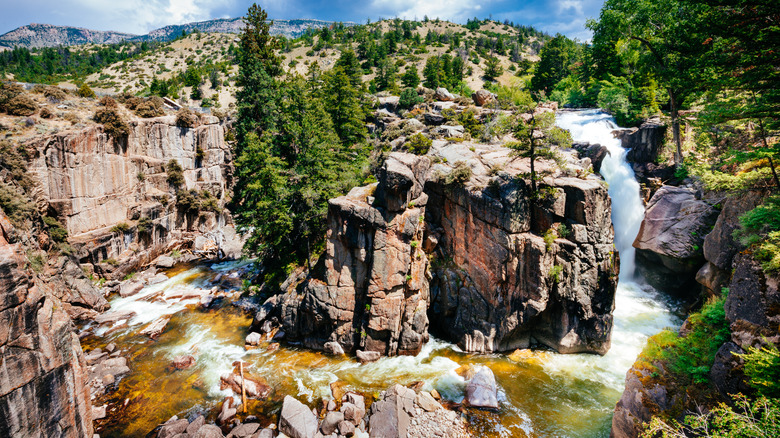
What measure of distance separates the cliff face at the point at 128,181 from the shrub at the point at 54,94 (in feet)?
26.8

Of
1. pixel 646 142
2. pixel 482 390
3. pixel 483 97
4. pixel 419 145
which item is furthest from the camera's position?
pixel 483 97

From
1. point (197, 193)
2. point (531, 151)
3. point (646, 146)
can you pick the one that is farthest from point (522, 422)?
point (197, 193)

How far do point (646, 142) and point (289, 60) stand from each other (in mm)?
90066

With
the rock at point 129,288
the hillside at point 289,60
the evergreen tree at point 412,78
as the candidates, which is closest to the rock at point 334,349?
the rock at point 129,288

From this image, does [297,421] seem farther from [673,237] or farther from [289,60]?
[289,60]

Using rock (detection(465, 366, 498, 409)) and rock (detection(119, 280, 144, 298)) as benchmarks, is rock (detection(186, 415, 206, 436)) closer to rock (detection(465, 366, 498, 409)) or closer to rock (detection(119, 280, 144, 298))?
rock (detection(465, 366, 498, 409))

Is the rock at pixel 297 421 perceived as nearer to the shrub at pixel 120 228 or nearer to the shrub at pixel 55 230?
the shrub at pixel 55 230

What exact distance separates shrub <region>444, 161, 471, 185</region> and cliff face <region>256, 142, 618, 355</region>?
31 cm

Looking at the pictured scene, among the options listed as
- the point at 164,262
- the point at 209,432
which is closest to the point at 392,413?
the point at 209,432

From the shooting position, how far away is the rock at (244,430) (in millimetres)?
12688

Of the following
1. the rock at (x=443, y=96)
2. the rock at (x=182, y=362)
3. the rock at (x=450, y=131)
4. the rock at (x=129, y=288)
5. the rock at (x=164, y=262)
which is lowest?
the rock at (x=182, y=362)

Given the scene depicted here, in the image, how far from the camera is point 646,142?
24.5m

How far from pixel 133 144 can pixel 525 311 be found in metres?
38.2

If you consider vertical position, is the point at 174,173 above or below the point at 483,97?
below
